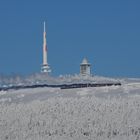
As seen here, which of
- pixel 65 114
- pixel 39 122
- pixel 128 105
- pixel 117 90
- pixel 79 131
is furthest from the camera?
pixel 117 90

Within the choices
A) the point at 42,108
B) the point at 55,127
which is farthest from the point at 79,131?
the point at 42,108

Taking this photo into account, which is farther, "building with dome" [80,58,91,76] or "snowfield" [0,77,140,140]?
"building with dome" [80,58,91,76]

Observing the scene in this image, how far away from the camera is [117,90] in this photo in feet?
72.6

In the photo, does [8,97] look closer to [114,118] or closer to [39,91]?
[39,91]

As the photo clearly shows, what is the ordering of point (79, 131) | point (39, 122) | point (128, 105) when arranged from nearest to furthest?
1. point (79, 131)
2. point (39, 122)
3. point (128, 105)

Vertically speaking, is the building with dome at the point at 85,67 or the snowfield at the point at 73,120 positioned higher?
the building with dome at the point at 85,67

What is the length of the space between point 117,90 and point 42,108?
20.9ft

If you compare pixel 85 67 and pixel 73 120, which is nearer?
pixel 73 120

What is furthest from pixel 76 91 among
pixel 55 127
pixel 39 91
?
pixel 55 127

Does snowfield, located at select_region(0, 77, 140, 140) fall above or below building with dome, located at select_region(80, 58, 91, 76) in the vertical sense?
below

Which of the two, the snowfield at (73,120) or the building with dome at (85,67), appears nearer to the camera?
the snowfield at (73,120)

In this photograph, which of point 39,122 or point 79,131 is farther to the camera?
point 39,122

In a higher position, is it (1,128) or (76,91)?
(76,91)

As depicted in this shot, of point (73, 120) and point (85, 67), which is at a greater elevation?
point (85, 67)
